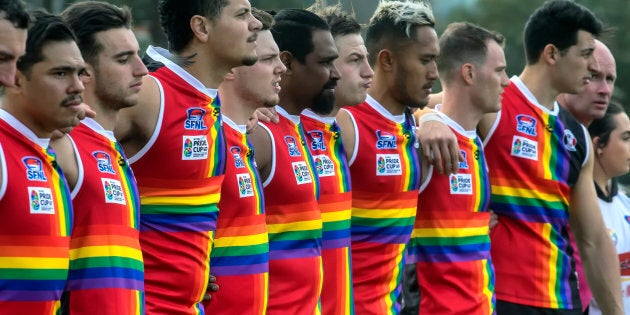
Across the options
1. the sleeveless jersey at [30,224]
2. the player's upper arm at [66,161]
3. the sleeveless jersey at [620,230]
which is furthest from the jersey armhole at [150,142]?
the sleeveless jersey at [620,230]

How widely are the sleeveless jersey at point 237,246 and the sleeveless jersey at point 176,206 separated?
209 mm

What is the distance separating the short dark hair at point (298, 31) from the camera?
21.8 ft

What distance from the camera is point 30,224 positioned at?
465 centimetres

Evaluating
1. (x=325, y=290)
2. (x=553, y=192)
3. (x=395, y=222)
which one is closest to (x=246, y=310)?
(x=325, y=290)

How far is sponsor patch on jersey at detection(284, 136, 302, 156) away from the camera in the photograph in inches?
252

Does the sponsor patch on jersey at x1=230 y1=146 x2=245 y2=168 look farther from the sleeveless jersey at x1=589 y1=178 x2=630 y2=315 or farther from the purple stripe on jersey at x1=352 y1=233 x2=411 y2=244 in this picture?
the sleeveless jersey at x1=589 y1=178 x2=630 y2=315

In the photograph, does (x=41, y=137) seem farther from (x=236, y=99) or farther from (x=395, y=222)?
(x=395, y=222)

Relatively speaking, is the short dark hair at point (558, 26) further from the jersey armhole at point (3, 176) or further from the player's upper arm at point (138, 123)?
the jersey armhole at point (3, 176)

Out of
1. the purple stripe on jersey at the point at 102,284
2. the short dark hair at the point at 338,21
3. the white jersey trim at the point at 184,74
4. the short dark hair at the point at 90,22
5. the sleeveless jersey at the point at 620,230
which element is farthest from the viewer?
the sleeveless jersey at the point at 620,230

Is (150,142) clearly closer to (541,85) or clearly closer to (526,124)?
(526,124)

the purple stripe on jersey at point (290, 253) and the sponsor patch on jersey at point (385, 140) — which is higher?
the sponsor patch on jersey at point (385, 140)

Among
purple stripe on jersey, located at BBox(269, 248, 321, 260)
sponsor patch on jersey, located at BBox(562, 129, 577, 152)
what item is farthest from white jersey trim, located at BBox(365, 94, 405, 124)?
sponsor patch on jersey, located at BBox(562, 129, 577, 152)

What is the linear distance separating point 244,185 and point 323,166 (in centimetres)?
81

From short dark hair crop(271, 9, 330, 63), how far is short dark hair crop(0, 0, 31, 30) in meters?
2.37
